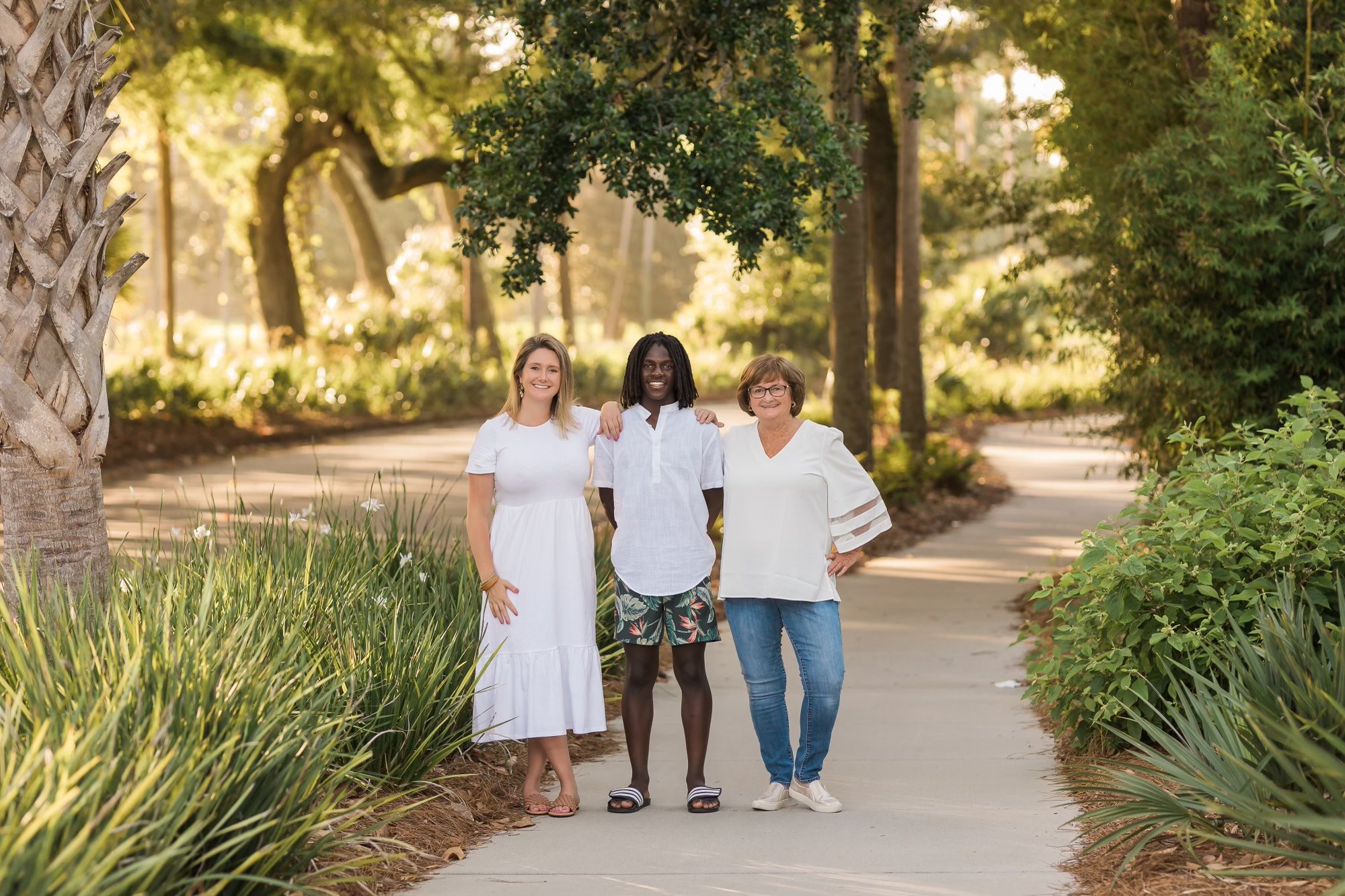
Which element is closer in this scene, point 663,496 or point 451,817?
point 451,817

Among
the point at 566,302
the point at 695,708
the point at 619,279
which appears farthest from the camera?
the point at 619,279

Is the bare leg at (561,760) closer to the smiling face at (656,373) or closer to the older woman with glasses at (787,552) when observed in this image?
the older woman with glasses at (787,552)

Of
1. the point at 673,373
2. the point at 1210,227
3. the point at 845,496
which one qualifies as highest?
the point at 1210,227

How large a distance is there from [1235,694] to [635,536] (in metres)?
2.28

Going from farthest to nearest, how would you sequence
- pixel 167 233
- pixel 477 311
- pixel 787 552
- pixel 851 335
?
pixel 477 311 → pixel 167 233 → pixel 851 335 → pixel 787 552

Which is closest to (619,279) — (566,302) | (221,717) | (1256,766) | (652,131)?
(566,302)

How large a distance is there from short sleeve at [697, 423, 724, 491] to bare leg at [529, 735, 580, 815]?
118 cm

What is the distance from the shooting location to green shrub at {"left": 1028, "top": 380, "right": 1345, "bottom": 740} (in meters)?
5.90

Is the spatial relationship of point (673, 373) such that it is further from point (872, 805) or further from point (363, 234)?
point (363, 234)

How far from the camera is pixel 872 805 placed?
19.9 feet

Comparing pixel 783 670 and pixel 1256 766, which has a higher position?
pixel 783 670

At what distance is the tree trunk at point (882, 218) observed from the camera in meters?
20.5

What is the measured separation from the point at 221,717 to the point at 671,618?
198 cm

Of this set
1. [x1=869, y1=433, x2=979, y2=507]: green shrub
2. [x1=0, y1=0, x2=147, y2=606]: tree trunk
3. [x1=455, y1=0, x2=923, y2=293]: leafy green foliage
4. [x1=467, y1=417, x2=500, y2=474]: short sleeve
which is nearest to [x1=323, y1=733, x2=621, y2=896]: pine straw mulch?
[x1=467, y1=417, x2=500, y2=474]: short sleeve
